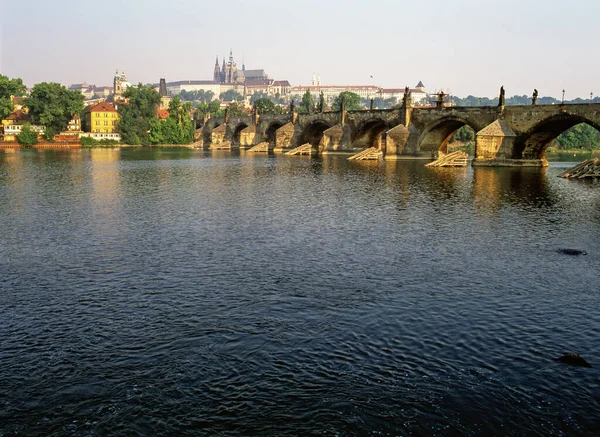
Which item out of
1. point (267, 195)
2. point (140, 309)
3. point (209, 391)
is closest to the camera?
point (209, 391)

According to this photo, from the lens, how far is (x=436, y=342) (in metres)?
17.1

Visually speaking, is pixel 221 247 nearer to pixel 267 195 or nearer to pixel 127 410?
pixel 127 410

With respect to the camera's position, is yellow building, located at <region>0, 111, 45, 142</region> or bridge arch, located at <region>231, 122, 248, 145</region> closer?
bridge arch, located at <region>231, 122, 248, 145</region>

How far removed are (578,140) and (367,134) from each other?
222 feet

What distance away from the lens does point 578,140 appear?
468 ft

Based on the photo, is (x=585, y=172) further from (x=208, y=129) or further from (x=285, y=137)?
(x=208, y=129)

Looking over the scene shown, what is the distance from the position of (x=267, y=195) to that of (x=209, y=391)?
113 feet

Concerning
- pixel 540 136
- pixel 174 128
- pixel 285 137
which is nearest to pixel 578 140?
pixel 285 137

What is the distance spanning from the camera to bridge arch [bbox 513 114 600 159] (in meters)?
65.9

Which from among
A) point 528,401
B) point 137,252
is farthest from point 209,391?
point 137,252

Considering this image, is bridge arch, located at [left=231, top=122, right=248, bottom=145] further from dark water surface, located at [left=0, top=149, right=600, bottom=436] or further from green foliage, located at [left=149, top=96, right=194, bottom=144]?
dark water surface, located at [left=0, top=149, right=600, bottom=436]

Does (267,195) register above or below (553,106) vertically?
below

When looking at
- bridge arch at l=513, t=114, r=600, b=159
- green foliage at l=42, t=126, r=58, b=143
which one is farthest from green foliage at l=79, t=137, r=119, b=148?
bridge arch at l=513, t=114, r=600, b=159

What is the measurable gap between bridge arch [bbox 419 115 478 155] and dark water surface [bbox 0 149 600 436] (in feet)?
162
